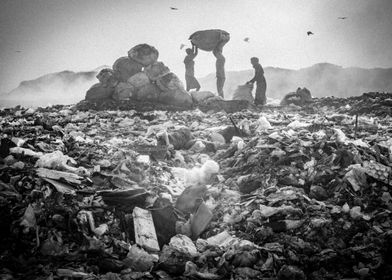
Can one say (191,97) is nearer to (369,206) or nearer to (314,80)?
(369,206)

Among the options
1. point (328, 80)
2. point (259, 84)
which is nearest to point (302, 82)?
point (328, 80)

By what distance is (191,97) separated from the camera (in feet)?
27.9

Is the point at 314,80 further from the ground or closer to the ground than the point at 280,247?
further from the ground

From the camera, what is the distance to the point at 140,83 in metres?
8.60

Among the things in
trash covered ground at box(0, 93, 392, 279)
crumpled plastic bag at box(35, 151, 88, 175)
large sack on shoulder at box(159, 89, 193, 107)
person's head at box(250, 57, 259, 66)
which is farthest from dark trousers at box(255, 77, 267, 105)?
crumpled plastic bag at box(35, 151, 88, 175)

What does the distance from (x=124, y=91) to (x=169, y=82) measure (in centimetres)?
162

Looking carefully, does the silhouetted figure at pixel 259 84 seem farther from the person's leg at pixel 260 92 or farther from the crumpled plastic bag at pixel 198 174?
the crumpled plastic bag at pixel 198 174

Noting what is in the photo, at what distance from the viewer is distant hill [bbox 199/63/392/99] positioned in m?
20.5

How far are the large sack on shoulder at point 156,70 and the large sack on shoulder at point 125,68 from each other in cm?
42

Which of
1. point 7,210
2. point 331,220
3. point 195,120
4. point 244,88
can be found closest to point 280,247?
point 331,220

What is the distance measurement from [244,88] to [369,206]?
7625 millimetres

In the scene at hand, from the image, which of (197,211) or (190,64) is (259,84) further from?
(197,211)

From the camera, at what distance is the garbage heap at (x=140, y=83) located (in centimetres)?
836

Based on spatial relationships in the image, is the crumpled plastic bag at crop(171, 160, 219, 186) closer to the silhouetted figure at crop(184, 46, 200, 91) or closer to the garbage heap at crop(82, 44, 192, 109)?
the garbage heap at crop(82, 44, 192, 109)
